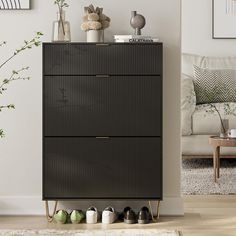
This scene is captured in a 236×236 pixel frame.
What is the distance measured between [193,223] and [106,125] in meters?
0.76

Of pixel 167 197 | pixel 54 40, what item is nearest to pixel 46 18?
pixel 54 40

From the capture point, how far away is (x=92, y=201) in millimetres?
3781

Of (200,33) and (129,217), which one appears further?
(200,33)

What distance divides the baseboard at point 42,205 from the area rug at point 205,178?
2.44 feet

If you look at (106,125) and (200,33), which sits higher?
(200,33)

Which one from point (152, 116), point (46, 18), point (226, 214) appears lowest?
point (226, 214)

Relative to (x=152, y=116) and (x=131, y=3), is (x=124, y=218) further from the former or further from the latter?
(x=131, y=3)

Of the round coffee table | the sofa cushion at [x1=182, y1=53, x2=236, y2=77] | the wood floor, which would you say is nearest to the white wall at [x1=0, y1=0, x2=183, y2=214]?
the wood floor

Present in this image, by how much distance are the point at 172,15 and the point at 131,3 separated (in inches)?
10.3

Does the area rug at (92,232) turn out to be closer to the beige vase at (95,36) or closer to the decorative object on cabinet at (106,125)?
the decorative object on cabinet at (106,125)

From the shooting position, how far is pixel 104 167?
Answer: 352cm

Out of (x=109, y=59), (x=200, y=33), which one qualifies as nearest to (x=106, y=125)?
(x=109, y=59)

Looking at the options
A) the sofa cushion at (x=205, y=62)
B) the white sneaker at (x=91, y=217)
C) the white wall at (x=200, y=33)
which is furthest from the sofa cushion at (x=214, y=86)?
the white sneaker at (x=91, y=217)

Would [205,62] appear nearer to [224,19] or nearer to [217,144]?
[224,19]
